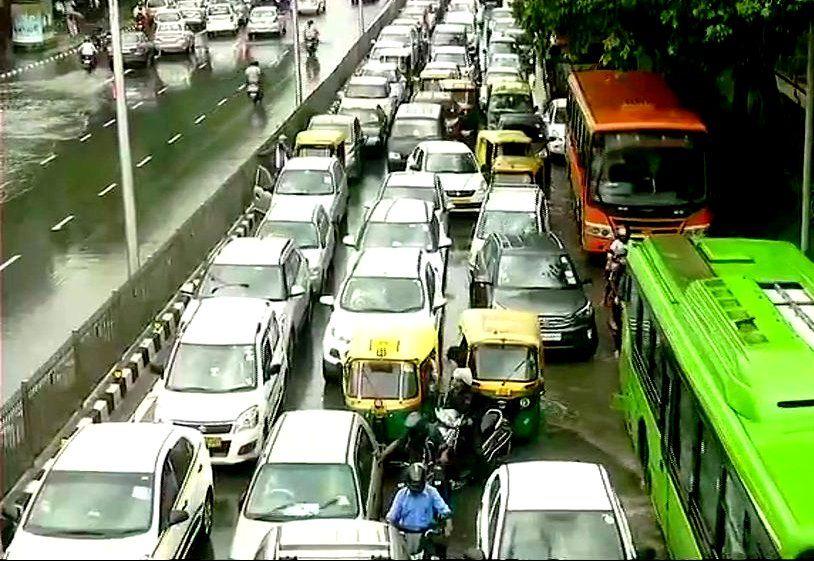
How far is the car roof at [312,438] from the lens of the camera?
12836 millimetres

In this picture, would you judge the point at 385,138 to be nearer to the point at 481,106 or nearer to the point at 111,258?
the point at 481,106

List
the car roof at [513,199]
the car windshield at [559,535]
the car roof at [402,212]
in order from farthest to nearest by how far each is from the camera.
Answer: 1. the car roof at [513,199]
2. the car roof at [402,212]
3. the car windshield at [559,535]

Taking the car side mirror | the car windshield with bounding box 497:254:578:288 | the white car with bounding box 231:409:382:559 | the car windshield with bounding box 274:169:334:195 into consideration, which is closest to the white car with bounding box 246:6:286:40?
the car windshield with bounding box 274:169:334:195

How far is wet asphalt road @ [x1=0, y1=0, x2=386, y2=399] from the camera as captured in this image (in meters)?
22.3

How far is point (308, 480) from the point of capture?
12648 mm

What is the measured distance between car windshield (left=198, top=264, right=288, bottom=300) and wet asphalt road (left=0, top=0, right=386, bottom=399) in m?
2.49

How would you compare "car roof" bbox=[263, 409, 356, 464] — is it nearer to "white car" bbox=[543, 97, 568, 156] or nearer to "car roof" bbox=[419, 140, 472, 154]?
"car roof" bbox=[419, 140, 472, 154]

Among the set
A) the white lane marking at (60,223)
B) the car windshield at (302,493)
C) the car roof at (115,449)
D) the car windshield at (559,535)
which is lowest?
the white lane marking at (60,223)

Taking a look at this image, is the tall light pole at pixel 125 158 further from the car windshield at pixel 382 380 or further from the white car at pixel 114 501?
the white car at pixel 114 501

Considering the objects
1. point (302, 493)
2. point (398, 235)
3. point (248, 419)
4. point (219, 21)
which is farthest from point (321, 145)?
point (219, 21)

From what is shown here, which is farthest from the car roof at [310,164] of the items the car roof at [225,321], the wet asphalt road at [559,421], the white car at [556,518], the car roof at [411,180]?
the white car at [556,518]

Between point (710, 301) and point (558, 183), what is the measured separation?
19.8 meters

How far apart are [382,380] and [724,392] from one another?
19.9 feet

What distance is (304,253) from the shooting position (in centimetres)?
2216
